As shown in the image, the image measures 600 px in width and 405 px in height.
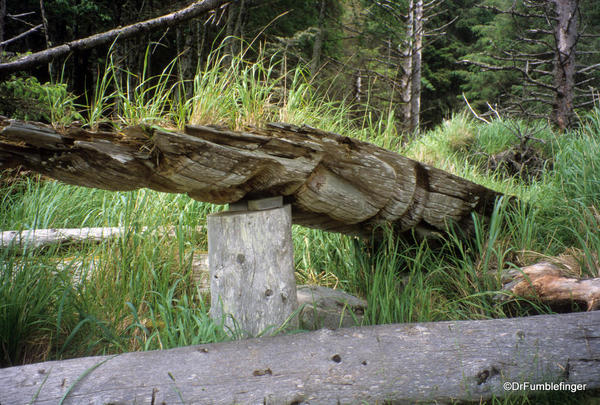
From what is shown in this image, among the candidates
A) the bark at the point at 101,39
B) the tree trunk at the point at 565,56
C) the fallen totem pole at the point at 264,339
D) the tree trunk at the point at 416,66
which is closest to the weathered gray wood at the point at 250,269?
the fallen totem pole at the point at 264,339

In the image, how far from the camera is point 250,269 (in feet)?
7.00

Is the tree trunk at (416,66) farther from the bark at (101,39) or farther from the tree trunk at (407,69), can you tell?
the bark at (101,39)

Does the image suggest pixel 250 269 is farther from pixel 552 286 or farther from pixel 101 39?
pixel 552 286

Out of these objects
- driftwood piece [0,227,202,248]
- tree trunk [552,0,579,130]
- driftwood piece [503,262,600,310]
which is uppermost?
tree trunk [552,0,579,130]

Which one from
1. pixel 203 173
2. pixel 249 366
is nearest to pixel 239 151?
pixel 203 173

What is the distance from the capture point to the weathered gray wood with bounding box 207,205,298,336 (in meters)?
2.13

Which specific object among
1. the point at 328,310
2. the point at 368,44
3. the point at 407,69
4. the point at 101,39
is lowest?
the point at 328,310

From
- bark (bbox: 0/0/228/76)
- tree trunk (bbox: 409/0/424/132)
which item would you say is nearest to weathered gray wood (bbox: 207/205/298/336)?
bark (bbox: 0/0/228/76)

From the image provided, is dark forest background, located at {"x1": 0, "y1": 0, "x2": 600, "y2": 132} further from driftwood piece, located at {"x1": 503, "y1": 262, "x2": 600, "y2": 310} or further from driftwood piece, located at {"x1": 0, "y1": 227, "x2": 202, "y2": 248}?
driftwood piece, located at {"x1": 503, "y1": 262, "x2": 600, "y2": 310}

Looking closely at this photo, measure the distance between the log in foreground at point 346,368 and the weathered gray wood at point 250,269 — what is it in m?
0.32

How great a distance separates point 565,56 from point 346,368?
6.31 meters

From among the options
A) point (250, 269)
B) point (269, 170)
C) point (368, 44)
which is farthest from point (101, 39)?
point (368, 44)

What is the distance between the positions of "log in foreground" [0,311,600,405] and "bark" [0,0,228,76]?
1.16m

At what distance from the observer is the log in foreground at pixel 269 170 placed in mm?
1701
